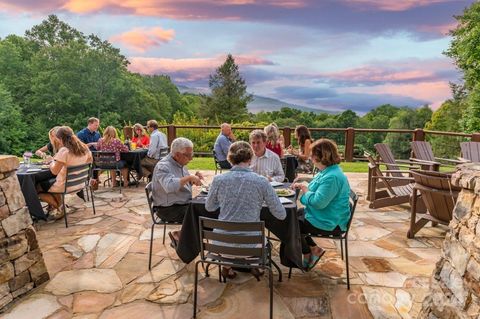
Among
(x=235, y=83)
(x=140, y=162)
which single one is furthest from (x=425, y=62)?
(x=235, y=83)

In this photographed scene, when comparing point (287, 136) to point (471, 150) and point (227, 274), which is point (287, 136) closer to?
point (471, 150)

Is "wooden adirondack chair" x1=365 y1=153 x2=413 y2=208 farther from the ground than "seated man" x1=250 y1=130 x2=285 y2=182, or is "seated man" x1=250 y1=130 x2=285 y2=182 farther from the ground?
"seated man" x1=250 y1=130 x2=285 y2=182

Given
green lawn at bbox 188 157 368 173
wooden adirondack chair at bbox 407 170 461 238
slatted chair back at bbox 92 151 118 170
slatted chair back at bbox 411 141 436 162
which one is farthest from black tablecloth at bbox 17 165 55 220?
slatted chair back at bbox 411 141 436 162

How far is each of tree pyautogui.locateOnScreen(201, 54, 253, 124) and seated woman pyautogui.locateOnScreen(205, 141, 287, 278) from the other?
117ft

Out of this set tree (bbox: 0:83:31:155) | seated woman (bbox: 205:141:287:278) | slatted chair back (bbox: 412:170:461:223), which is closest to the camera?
seated woman (bbox: 205:141:287:278)

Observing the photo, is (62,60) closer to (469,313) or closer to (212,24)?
(212,24)

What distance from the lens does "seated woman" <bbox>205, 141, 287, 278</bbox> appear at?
2.42 metres

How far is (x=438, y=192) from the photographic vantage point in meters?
3.45

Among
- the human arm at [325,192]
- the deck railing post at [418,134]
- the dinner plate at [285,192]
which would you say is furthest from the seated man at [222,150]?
the deck railing post at [418,134]

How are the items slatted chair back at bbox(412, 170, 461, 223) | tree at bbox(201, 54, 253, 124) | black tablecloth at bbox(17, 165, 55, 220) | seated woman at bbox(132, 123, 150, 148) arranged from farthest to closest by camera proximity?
tree at bbox(201, 54, 253, 124) → seated woman at bbox(132, 123, 150, 148) → black tablecloth at bbox(17, 165, 55, 220) → slatted chair back at bbox(412, 170, 461, 223)

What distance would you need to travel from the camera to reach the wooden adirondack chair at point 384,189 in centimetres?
489


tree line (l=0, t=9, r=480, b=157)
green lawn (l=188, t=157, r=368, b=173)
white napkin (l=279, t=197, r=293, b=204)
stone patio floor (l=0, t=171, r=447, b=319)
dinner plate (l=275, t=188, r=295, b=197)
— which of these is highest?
tree line (l=0, t=9, r=480, b=157)

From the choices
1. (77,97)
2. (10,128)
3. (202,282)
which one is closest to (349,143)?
(202,282)

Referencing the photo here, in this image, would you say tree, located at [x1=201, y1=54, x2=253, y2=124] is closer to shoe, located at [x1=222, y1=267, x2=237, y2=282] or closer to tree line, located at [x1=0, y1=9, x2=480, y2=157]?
tree line, located at [x1=0, y1=9, x2=480, y2=157]
